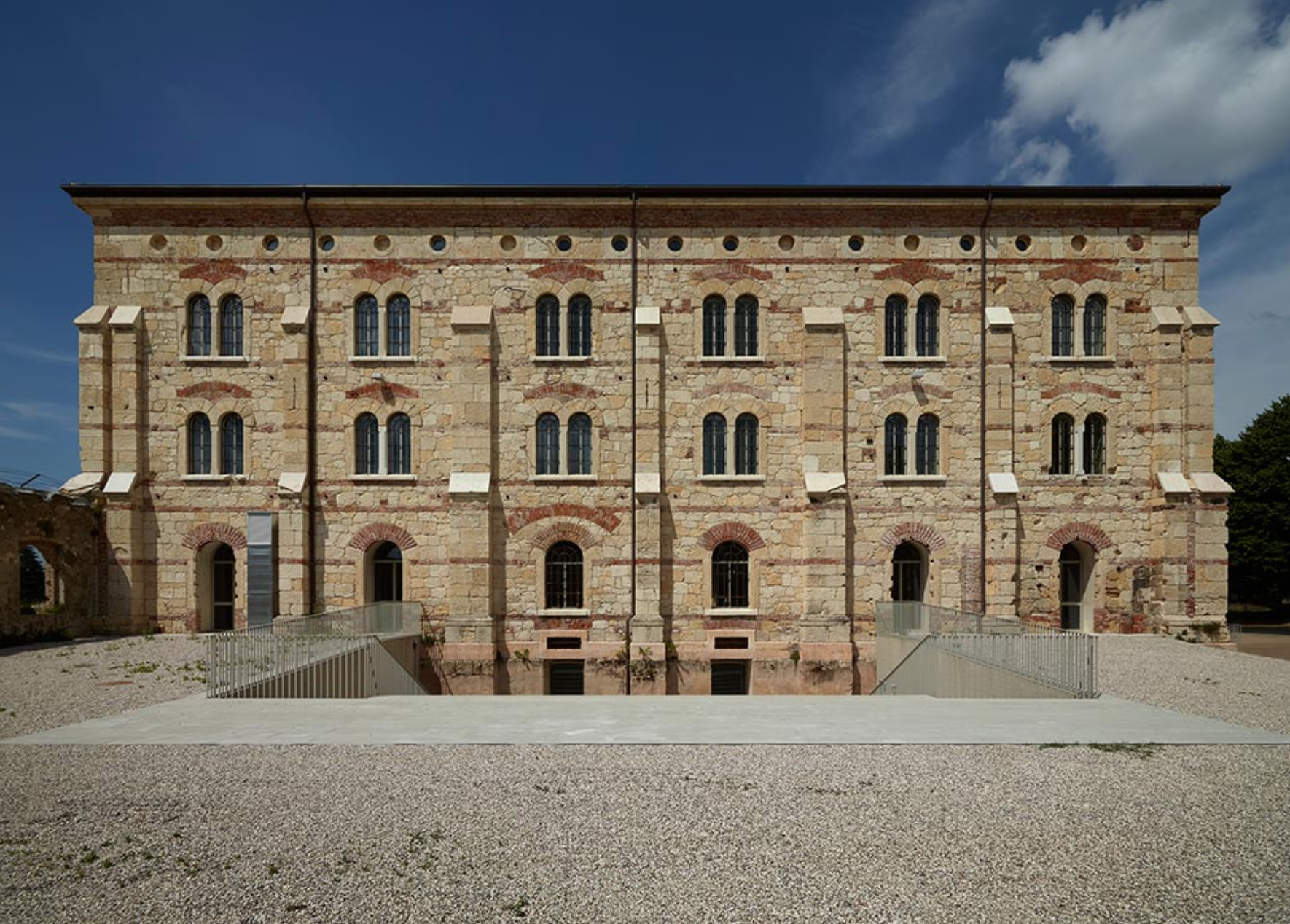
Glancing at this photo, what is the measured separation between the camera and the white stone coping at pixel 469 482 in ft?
62.6

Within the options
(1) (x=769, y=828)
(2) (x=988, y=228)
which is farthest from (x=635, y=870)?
(2) (x=988, y=228)

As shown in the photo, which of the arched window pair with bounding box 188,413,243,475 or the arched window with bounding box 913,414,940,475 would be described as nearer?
Answer: the arched window with bounding box 913,414,940,475

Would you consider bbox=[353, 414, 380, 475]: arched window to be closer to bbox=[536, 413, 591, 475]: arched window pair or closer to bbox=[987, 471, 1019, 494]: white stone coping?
bbox=[536, 413, 591, 475]: arched window pair

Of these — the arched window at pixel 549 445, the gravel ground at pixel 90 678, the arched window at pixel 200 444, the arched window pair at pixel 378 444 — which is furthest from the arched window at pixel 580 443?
the arched window at pixel 200 444

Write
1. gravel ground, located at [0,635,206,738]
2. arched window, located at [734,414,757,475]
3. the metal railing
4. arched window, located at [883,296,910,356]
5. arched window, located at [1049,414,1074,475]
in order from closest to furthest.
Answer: gravel ground, located at [0,635,206,738], the metal railing, arched window, located at [734,414,757,475], arched window, located at [1049,414,1074,475], arched window, located at [883,296,910,356]

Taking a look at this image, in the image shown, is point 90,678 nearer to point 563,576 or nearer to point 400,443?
point 400,443

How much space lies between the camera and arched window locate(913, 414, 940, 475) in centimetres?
2006

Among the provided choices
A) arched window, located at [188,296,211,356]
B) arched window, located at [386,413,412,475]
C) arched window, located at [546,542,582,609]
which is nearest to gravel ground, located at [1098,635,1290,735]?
arched window, located at [546,542,582,609]

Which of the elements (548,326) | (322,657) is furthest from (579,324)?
(322,657)

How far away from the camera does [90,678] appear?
45.0 feet

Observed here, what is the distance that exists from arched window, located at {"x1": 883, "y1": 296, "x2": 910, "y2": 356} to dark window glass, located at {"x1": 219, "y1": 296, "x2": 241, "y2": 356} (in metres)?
19.2

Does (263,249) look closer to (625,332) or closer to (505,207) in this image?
(505,207)

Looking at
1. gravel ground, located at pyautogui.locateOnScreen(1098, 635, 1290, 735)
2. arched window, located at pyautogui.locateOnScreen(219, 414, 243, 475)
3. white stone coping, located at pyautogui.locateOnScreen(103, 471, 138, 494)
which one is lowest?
gravel ground, located at pyautogui.locateOnScreen(1098, 635, 1290, 735)

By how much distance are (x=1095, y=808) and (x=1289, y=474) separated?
33.0 metres
